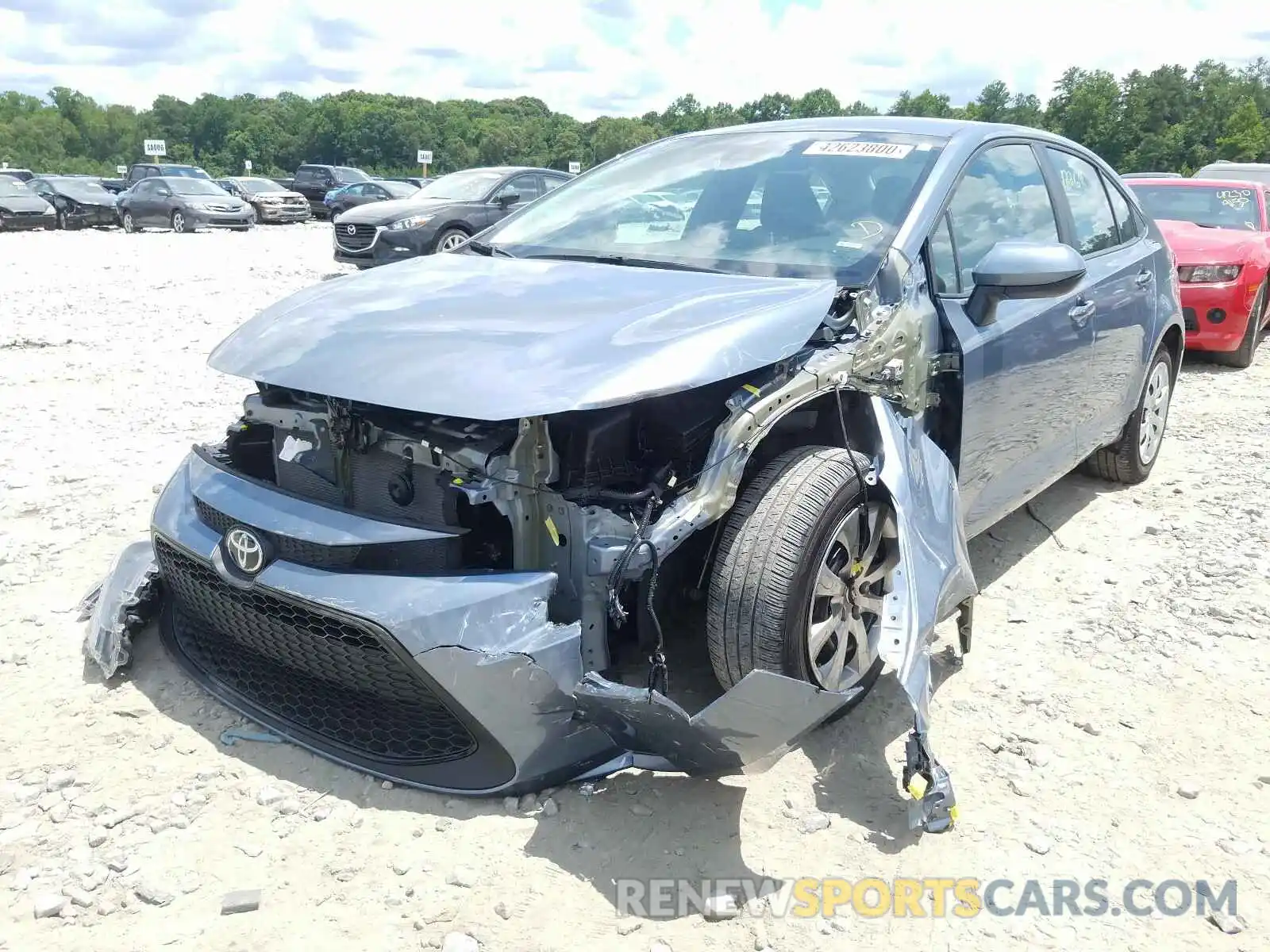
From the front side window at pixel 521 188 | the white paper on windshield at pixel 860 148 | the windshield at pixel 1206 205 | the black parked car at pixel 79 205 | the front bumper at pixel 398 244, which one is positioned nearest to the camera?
the white paper on windshield at pixel 860 148

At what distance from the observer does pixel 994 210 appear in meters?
3.56

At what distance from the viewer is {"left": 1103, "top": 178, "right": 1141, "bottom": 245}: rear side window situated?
4605 millimetres

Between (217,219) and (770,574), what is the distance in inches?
908

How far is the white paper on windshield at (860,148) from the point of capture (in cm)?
340

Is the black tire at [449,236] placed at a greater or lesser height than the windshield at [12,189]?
lesser

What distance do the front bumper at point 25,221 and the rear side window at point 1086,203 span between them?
25.3 meters

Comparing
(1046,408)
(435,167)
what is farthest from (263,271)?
(435,167)

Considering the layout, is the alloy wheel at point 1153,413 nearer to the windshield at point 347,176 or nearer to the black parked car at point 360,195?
the black parked car at point 360,195

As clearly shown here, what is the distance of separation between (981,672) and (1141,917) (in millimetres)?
1118

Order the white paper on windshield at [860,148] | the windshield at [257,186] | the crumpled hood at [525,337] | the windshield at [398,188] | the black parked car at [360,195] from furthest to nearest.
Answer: the windshield at [257,186] < the windshield at [398,188] < the black parked car at [360,195] < the white paper on windshield at [860,148] < the crumpled hood at [525,337]

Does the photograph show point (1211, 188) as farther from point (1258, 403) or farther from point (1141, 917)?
point (1141, 917)

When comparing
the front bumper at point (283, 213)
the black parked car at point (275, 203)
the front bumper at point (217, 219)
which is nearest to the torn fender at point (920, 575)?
the front bumper at point (217, 219)

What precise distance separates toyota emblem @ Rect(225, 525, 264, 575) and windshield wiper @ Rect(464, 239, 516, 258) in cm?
144

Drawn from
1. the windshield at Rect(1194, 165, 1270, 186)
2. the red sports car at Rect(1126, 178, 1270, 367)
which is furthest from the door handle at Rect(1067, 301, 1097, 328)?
the windshield at Rect(1194, 165, 1270, 186)
